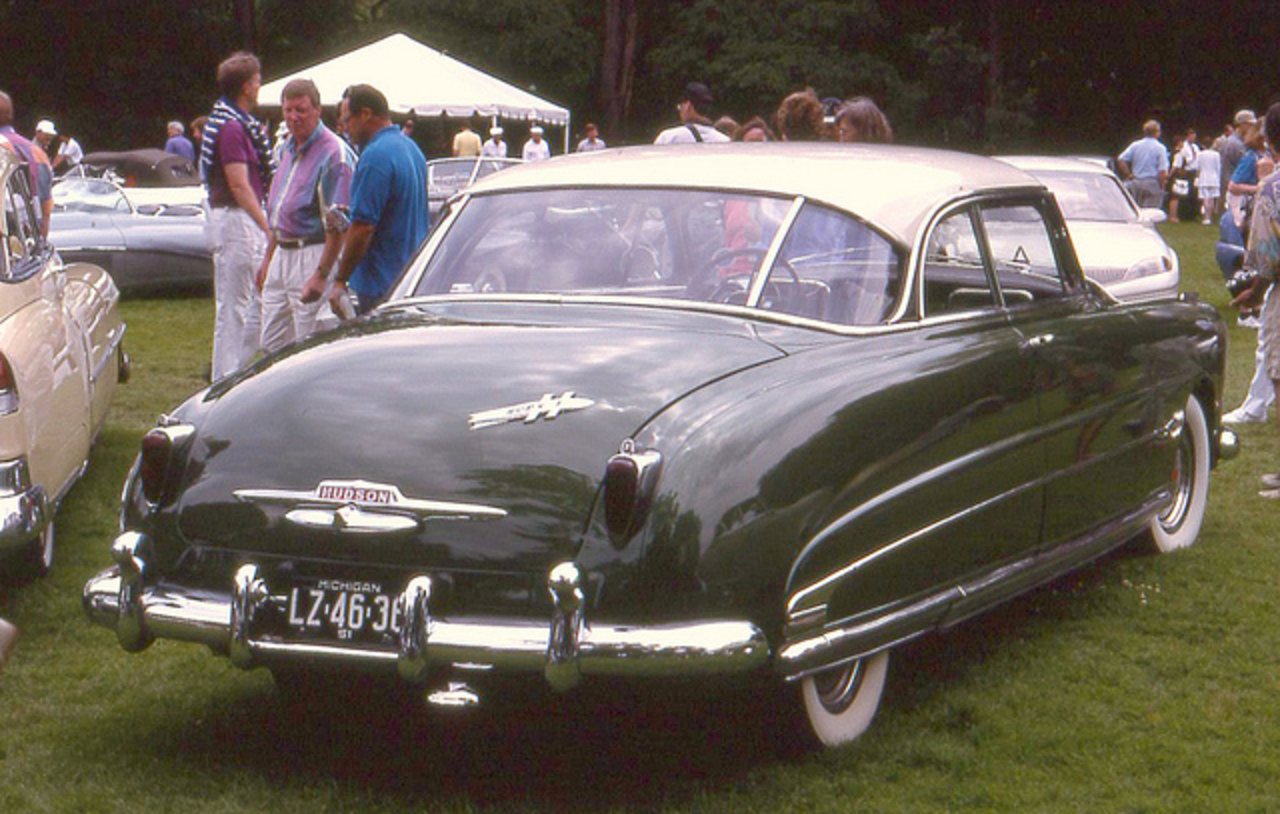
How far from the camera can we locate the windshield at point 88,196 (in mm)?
18406

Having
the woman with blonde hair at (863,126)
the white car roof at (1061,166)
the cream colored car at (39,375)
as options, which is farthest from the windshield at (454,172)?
the cream colored car at (39,375)

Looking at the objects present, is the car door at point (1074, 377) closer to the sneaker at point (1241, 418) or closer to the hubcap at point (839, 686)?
the hubcap at point (839, 686)

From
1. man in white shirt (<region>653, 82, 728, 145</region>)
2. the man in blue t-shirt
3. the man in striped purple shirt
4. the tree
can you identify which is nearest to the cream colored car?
the man in striped purple shirt

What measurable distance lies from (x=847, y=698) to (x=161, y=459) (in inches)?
73.3

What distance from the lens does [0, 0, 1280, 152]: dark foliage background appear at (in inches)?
1845

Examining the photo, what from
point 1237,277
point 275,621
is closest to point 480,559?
point 275,621

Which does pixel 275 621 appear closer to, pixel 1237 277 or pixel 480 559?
pixel 480 559

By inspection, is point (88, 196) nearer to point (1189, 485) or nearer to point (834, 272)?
point (1189, 485)

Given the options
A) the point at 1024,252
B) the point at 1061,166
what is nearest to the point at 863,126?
the point at 1024,252

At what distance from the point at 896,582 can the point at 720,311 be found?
36.6 inches

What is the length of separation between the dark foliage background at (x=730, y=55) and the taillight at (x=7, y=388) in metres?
41.3

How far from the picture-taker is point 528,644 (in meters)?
4.25

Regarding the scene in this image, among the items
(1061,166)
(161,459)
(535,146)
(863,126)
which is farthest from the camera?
(535,146)

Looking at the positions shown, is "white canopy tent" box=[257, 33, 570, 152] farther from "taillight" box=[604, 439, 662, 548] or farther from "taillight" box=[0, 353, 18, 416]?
"taillight" box=[604, 439, 662, 548]
